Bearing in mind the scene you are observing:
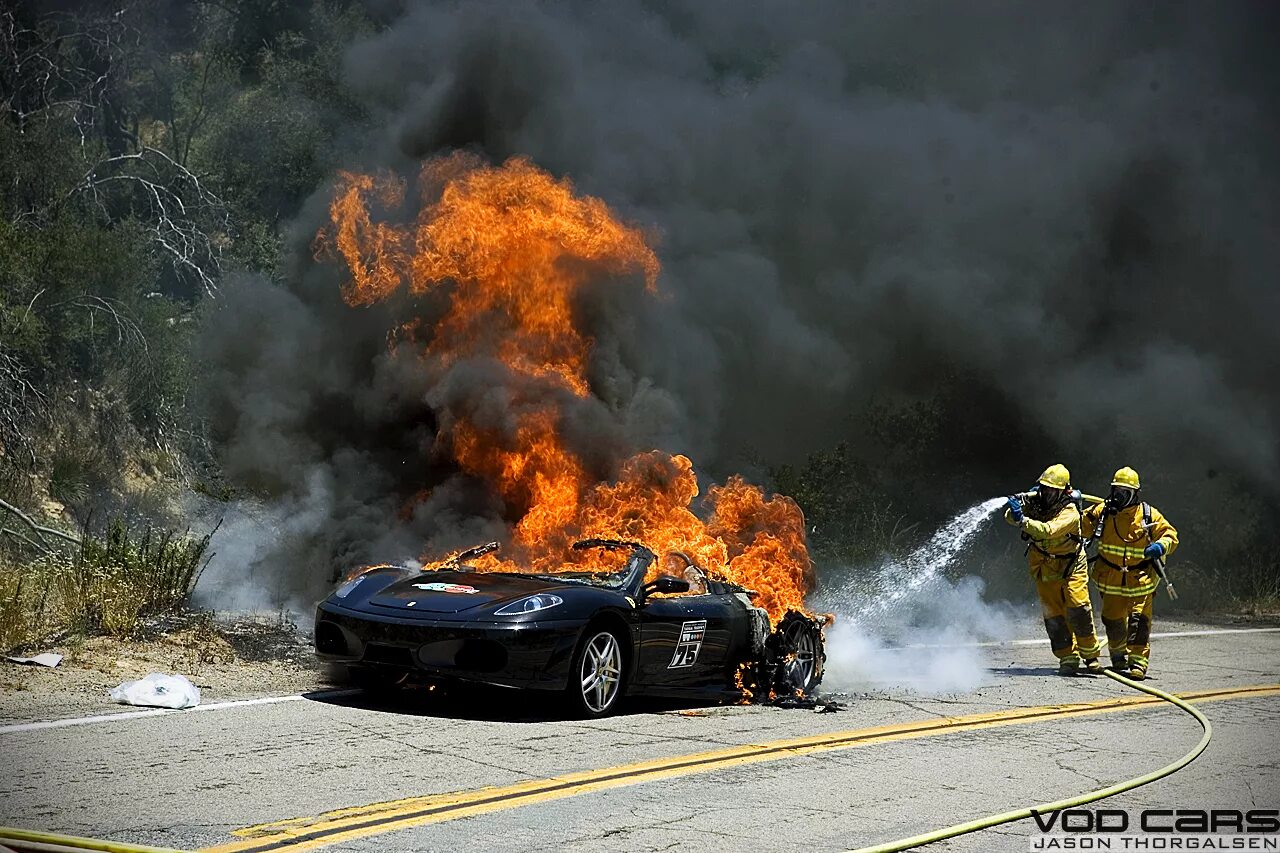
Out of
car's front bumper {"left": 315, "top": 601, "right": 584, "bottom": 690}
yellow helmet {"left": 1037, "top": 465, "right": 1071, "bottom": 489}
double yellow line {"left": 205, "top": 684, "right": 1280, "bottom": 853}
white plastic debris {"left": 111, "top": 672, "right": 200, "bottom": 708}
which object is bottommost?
double yellow line {"left": 205, "top": 684, "right": 1280, "bottom": 853}

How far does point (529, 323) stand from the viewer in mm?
14594

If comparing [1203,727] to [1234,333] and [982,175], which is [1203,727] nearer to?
[982,175]

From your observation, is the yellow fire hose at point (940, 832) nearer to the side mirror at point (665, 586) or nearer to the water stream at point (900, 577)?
the side mirror at point (665, 586)

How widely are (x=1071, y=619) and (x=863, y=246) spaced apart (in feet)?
29.6

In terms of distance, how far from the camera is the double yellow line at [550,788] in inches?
222

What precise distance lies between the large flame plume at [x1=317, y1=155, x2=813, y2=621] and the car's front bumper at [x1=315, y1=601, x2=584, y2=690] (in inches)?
114

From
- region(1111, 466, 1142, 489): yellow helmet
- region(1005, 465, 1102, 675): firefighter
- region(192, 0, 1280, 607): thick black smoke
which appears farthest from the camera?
region(192, 0, 1280, 607): thick black smoke

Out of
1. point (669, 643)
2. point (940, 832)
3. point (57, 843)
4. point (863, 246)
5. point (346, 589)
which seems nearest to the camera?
point (57, 843)

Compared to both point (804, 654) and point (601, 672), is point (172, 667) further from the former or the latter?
point (804, 654)

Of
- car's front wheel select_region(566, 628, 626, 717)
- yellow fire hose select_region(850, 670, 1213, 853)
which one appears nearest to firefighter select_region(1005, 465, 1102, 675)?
yellow fire hose select_region(850, 670, 1213, 853)

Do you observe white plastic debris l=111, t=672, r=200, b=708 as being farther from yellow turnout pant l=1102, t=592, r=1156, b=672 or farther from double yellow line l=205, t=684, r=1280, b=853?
yellow turnout pant l=1102, t=592, r=1156, b=672

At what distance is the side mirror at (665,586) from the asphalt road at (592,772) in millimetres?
821

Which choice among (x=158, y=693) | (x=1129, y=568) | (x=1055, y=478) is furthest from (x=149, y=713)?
(x=1129, y=568)

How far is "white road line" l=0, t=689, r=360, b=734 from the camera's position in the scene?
25.7ft
